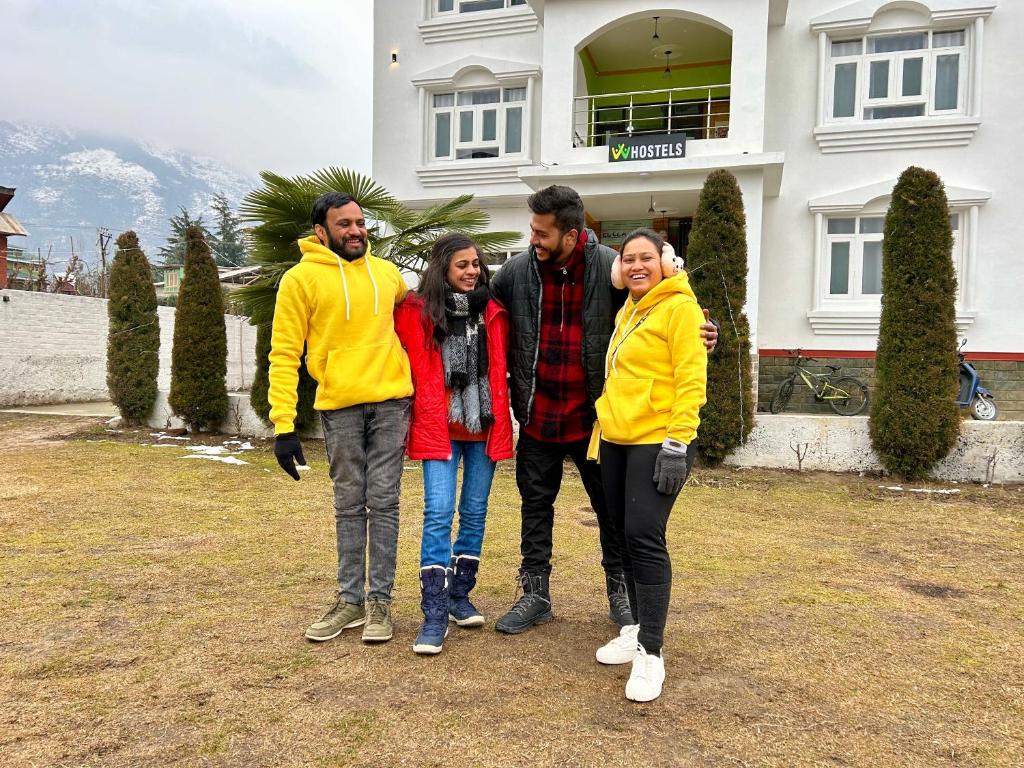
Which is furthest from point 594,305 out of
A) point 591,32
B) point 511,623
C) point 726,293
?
point 591,32

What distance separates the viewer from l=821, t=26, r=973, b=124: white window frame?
11.6m

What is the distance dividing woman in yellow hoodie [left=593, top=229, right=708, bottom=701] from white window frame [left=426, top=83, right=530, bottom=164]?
11562 mm

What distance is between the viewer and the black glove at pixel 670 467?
2.53 m

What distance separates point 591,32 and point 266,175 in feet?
20.4

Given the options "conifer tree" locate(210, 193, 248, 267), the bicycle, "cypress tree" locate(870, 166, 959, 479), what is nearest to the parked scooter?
the bicycle

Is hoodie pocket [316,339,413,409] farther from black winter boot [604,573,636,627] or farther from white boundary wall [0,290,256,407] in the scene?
white boundary wall [0,290,256,407]

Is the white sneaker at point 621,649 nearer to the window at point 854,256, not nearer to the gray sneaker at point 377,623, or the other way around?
the gray sneaker at point 377,623

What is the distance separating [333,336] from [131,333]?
9.36m

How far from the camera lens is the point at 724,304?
8.34 meters

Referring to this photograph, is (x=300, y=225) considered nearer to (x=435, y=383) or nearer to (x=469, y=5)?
(x=435, y=383)

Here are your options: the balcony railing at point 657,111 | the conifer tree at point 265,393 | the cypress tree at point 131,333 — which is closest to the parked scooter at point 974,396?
the balcony railing at point 657,111

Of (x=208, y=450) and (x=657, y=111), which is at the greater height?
(x=657, y=111)

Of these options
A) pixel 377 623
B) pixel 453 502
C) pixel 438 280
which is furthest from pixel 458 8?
pixel 377 623

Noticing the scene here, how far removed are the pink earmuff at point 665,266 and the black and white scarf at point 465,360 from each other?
600 mm
